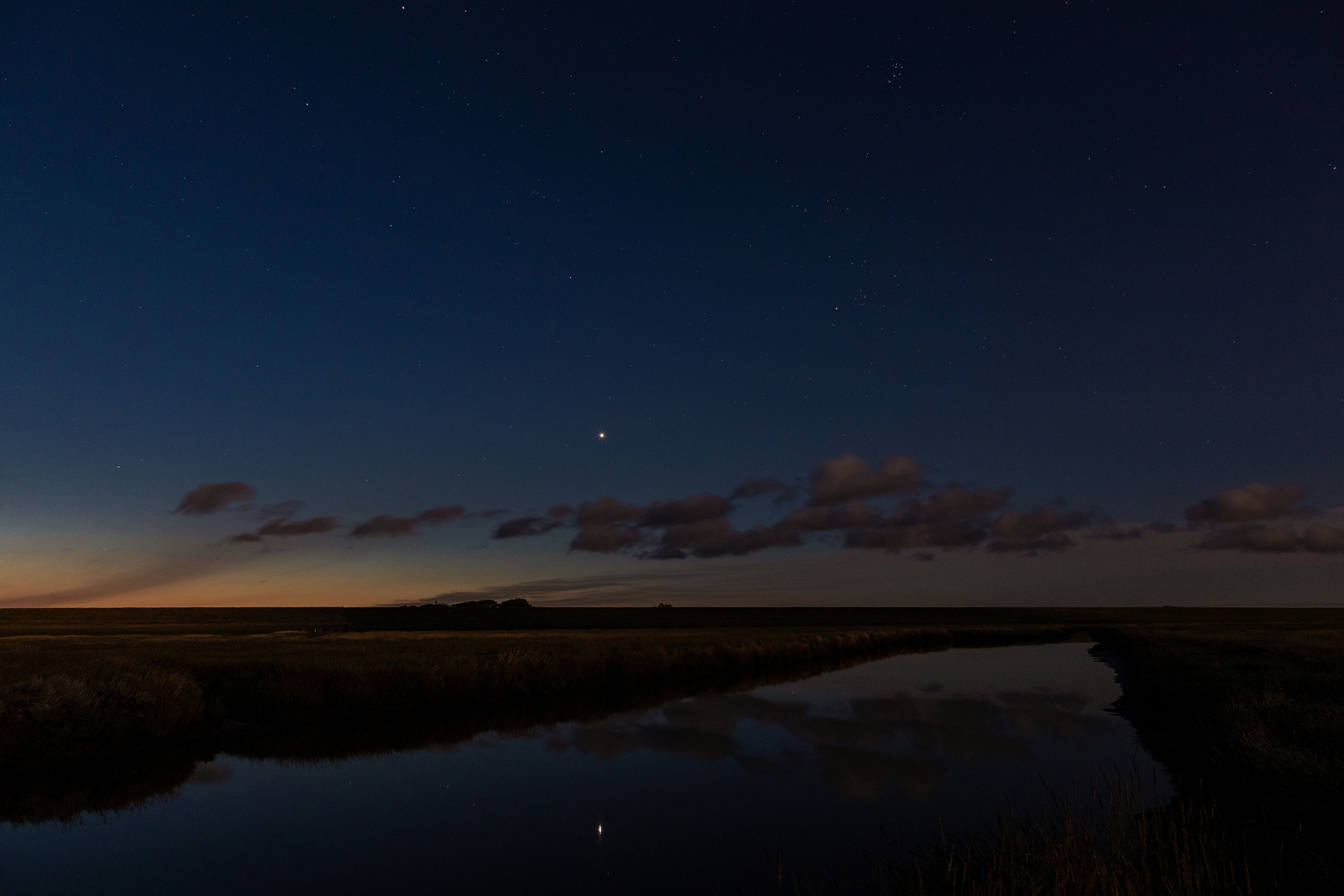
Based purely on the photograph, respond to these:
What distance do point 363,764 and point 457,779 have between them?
103 inches

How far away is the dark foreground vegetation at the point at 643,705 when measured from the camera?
7.46 m

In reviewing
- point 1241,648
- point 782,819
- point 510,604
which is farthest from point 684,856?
point 510,604

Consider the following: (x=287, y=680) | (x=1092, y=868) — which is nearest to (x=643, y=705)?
(x=287, y=680)

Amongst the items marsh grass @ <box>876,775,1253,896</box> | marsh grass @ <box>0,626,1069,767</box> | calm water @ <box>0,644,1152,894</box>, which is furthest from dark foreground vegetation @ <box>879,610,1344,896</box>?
marsh grass @ <box>0,626,1069,767</box>

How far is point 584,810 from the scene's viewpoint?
1448 cm

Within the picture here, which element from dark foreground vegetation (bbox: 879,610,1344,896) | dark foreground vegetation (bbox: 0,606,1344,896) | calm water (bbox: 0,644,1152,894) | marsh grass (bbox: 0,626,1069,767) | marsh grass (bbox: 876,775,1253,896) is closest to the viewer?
marsh grass (bbox: 876,775,1253,896)

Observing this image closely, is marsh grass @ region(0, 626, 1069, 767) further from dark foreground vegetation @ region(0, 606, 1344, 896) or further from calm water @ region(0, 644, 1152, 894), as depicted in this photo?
calm water @ region(0, 644, 1152, 894)

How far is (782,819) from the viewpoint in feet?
45.4

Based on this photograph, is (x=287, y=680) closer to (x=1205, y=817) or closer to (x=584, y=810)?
(x=584, y=810)

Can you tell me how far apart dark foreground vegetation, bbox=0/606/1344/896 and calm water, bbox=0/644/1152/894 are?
1281mm

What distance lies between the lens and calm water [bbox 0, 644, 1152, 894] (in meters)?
11.2

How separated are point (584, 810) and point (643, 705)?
1194 centimetres

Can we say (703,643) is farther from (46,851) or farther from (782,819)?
(46,851)

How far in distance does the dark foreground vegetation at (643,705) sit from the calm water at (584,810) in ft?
4.20
